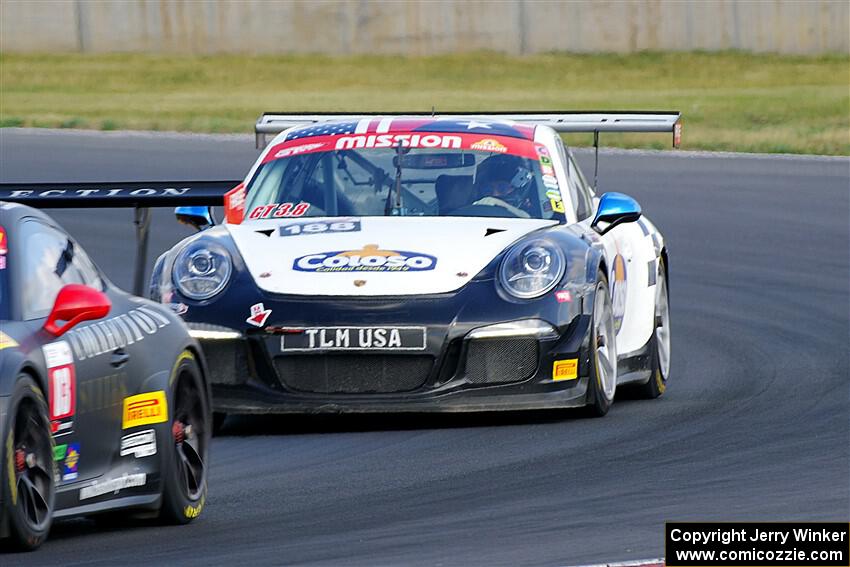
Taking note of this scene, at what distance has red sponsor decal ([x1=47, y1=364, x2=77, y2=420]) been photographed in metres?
6.48

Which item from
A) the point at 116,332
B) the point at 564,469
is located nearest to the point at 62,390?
the point at 116,332

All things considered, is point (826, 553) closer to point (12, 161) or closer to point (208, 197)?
point (208, 197)

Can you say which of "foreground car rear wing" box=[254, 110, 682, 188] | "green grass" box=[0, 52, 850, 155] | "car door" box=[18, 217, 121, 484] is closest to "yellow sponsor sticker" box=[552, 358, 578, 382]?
"foreground car rear wing" box=[254, 110, 682, 188]

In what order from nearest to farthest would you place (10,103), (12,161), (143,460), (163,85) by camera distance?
(143,460) → (12,161) → (10,103) → (163,85)

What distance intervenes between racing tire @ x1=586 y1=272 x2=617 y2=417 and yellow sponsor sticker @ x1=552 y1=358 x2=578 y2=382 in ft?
0.41

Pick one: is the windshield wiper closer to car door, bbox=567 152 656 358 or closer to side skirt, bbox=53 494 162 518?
car door, bbox=567 152 656 358

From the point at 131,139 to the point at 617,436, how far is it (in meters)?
17.0

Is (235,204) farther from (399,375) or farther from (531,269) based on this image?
(531,269)

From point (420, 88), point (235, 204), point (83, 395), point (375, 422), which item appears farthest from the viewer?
point (420, 88)

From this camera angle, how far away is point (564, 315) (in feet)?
32.1

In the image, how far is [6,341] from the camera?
6301 millimetres

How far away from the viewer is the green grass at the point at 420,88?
3156cm

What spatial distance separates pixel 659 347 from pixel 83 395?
554 cm

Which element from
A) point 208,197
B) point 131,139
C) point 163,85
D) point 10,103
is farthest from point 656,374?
point 163,85
